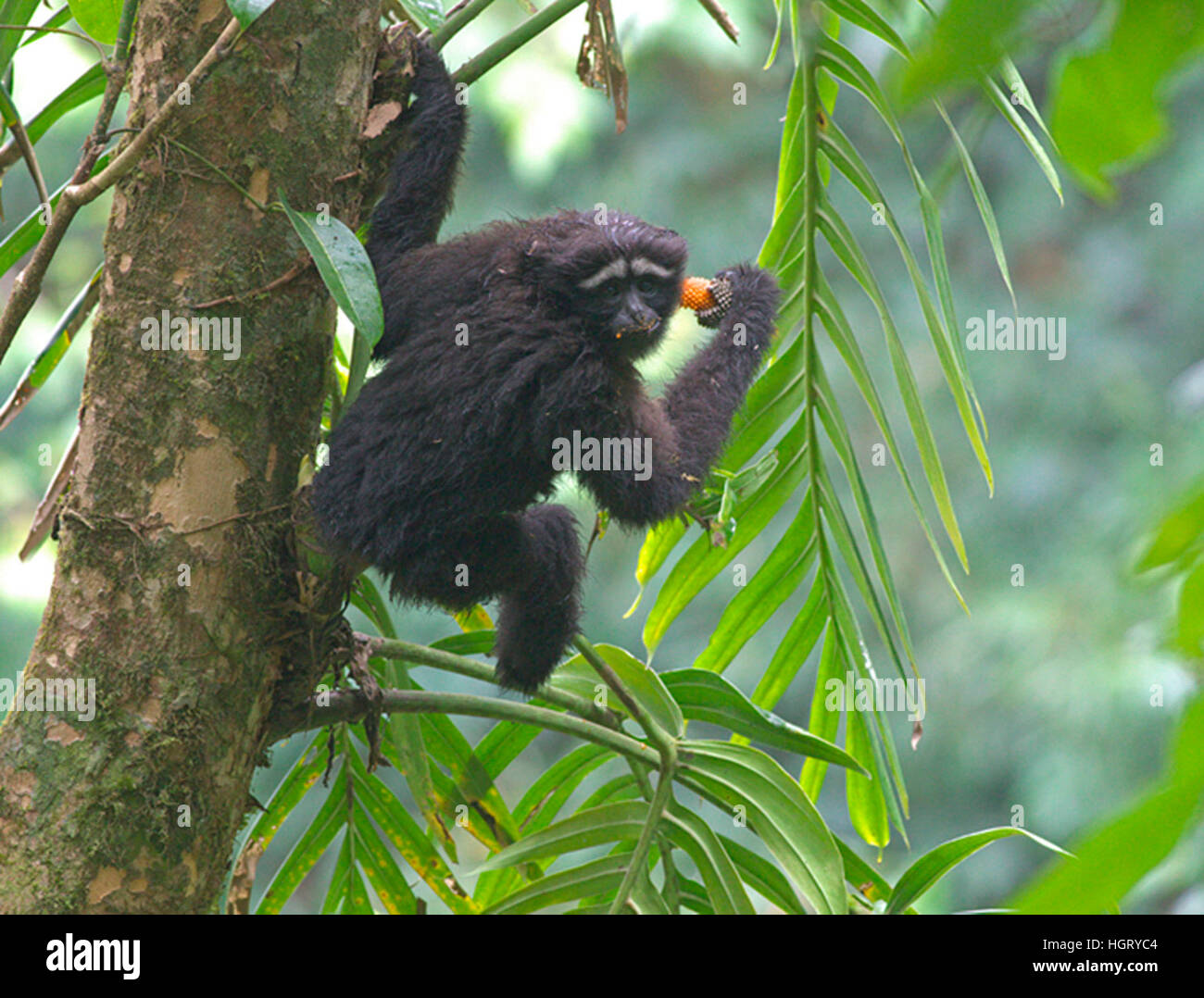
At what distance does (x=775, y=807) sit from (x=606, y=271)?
0.91m

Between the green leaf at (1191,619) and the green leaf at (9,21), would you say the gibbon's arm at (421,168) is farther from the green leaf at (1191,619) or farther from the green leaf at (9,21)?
the green leaf at (1191,619)

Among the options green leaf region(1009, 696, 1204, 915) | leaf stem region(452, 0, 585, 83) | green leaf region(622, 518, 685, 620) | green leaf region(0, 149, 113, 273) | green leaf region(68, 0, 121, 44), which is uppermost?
green leaf region(68, 0, 121, 44)

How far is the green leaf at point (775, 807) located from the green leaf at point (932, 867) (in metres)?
0.13

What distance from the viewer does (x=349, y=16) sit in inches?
60.0

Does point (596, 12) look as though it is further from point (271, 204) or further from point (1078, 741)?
point (1078, 741)

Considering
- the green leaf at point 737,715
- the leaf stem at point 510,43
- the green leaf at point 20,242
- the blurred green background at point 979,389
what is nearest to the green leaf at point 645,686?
the green leaf at point 737,715

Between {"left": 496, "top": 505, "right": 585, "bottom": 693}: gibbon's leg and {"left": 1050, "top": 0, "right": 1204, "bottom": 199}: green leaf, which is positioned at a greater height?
{"left": 1050, "top": 0, "right": 1204, "bottom": 199}: green leaf

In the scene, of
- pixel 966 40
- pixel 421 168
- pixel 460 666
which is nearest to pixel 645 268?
pixel 421 168

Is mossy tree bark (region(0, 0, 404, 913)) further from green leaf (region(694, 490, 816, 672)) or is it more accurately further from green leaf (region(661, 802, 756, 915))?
green leaf (region(694, 490, 816, 672))

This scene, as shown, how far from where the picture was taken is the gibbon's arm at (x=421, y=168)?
5.84 feet

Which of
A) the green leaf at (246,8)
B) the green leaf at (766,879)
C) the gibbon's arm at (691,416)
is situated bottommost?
the green leaf at (766,879)

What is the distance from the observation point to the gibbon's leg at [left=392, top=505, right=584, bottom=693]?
5.90 feet

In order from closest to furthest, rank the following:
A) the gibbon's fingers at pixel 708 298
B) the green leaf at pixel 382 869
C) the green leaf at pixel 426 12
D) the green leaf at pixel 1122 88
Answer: the green leaf at pixel 1122 88, the green leaf at pixel 426 12, the green leaf at pixel 382 869, the gibbon's fingers at pixel 708 298

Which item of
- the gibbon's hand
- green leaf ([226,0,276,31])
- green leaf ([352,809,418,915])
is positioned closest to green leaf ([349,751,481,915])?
green leaf ([352,809,418,915])
